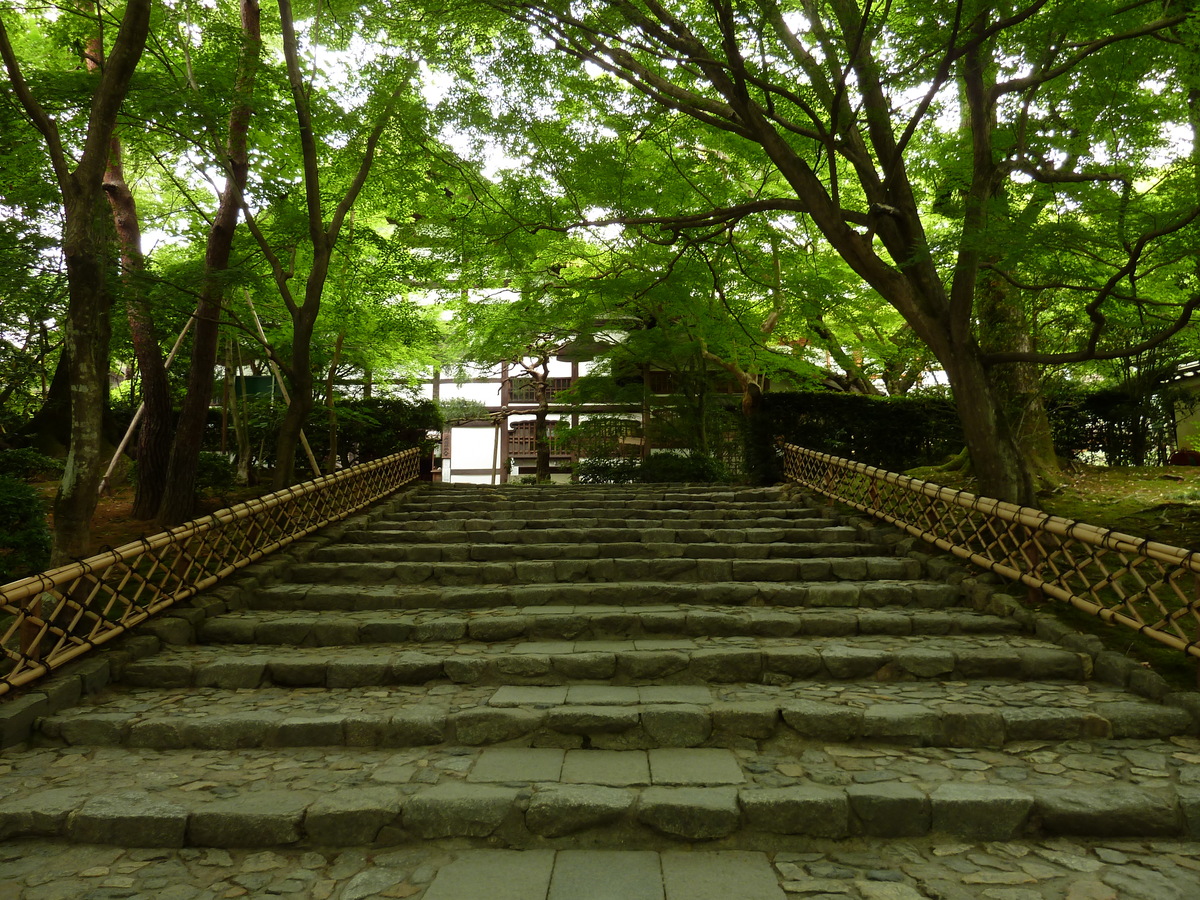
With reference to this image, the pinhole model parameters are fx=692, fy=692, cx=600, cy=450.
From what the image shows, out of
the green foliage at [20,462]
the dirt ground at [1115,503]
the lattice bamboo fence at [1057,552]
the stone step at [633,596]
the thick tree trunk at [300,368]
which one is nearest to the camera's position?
the lattice bamboo fence at [1057,552]

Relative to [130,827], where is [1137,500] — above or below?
above

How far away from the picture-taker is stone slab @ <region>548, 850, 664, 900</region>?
9.90 feet

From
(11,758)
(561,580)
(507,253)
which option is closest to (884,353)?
(507,253)

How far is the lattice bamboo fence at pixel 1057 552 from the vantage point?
4531 mm

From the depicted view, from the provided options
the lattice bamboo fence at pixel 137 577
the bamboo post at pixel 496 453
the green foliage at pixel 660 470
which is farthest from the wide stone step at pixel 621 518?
the bamboo post at pixel 496 453

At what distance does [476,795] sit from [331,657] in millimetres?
2383

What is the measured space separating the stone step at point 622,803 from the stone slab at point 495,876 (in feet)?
0.34

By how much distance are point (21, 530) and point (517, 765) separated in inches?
198

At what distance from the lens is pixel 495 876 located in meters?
3.17

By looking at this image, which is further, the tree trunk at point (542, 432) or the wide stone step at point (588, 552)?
the tree trunk at point (542, 432)

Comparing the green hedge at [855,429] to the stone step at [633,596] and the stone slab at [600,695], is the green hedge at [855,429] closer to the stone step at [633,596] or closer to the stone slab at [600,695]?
the stone step at [633,596]

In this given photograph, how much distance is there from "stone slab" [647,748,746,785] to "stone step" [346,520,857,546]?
13.5 ft

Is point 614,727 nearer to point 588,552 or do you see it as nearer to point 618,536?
point 588,552

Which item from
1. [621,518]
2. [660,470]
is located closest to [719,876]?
[621,518]
